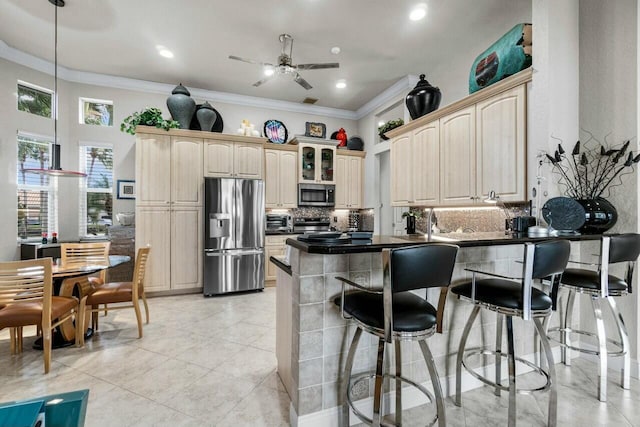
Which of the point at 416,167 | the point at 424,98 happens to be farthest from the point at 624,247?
the point at 424,98

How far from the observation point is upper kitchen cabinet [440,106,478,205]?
3.03 metres

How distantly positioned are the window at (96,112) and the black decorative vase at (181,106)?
109cm

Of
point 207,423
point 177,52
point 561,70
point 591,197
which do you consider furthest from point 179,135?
point 591,197

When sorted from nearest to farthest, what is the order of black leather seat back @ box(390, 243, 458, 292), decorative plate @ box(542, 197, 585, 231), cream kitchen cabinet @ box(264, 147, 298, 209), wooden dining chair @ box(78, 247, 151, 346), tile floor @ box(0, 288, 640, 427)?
black leather seat back @ box(390, 243, 458, 292), tile floor @ box(0, 288, 640, 427), decorative plate @ box(542, 197, 585, 231), wooden dining chair @ box(78, 247, 151, 346), cream kitchen cabinet @ box(264, 147, 298, 209)

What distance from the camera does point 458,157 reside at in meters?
3.20

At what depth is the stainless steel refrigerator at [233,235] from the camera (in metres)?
4.33

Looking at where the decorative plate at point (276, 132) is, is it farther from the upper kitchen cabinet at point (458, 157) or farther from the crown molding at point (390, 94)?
the upper kitchen cabinet at point (458, 157)

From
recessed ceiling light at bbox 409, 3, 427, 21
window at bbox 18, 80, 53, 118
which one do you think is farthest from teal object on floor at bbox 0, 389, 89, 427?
window at bbox 18, 80, 53, 118

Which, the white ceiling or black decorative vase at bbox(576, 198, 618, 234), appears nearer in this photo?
black decorative vase at bbox(576, 198, 618, 234)

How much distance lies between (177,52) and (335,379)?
4257mm

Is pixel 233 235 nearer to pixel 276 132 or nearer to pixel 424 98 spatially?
pixel 276 132

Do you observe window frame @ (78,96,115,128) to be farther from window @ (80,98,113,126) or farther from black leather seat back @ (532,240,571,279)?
black leather seat back @ (532,240,571,279)

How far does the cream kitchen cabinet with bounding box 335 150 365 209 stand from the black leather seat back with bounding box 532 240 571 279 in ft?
13.8

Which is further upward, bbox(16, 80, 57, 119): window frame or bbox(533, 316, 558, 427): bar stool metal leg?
bbox(16, 80, 57, 119): window frame
